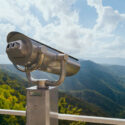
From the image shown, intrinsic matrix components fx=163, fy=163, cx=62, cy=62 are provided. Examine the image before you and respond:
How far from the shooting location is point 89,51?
2352mm

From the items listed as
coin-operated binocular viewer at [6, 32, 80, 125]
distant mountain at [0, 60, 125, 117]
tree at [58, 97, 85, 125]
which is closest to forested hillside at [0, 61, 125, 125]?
distant mountain at [0, 60, 125, 117]

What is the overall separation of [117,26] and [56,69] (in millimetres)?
2033

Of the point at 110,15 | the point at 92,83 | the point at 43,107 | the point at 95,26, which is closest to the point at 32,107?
Answer: the point at 43,107

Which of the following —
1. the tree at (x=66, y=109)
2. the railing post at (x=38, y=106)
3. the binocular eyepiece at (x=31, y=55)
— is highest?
the binocular eyepiece at (x=31, y=55)

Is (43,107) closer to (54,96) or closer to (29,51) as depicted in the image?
(54,96)

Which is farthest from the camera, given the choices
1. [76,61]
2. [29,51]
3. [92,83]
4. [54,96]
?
[92,83]

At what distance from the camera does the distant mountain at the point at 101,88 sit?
2564 millimetres

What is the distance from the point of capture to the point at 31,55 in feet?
2.41

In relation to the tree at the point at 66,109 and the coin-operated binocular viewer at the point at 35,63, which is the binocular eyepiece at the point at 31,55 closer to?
the coin-operated binocular viewer at the point at 35,63

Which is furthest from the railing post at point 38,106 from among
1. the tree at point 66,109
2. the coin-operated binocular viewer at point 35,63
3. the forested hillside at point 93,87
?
Result: the forested hillside at point 93,87

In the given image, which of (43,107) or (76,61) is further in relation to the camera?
(76,61)

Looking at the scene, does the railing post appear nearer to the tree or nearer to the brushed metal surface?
the brushed metal surface

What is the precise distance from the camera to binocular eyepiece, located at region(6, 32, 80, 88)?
2.39 ft

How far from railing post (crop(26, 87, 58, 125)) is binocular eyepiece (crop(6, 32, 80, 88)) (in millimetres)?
120
